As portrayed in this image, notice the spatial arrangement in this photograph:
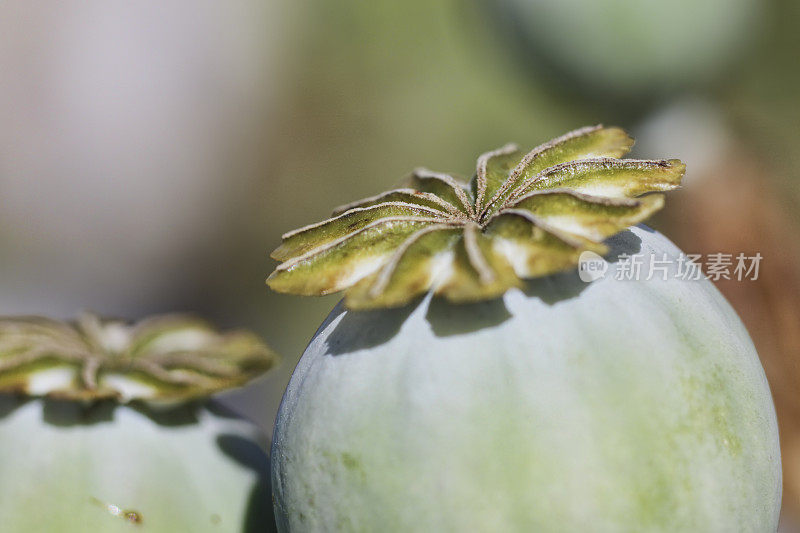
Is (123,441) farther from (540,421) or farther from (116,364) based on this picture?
(540,421)

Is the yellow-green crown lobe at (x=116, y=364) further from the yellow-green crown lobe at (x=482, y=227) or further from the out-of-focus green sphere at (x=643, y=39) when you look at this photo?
the out-of-focus green sphere at (x=643, y=39)

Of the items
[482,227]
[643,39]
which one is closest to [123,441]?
[482,227]

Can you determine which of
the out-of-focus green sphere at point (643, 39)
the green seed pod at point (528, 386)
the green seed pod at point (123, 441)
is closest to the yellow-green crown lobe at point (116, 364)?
the green seed pod at point (123, 441)

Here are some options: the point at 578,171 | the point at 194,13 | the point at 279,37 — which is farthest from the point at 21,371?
the point at 194,13

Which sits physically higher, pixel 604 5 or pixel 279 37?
pixel 279 37

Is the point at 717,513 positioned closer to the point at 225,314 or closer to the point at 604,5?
the point at 604,5

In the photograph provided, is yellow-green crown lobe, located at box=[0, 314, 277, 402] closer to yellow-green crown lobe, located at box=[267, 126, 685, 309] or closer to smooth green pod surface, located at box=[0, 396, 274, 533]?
smooth green pod surface, located at box=[0, 396, 274, 533]
